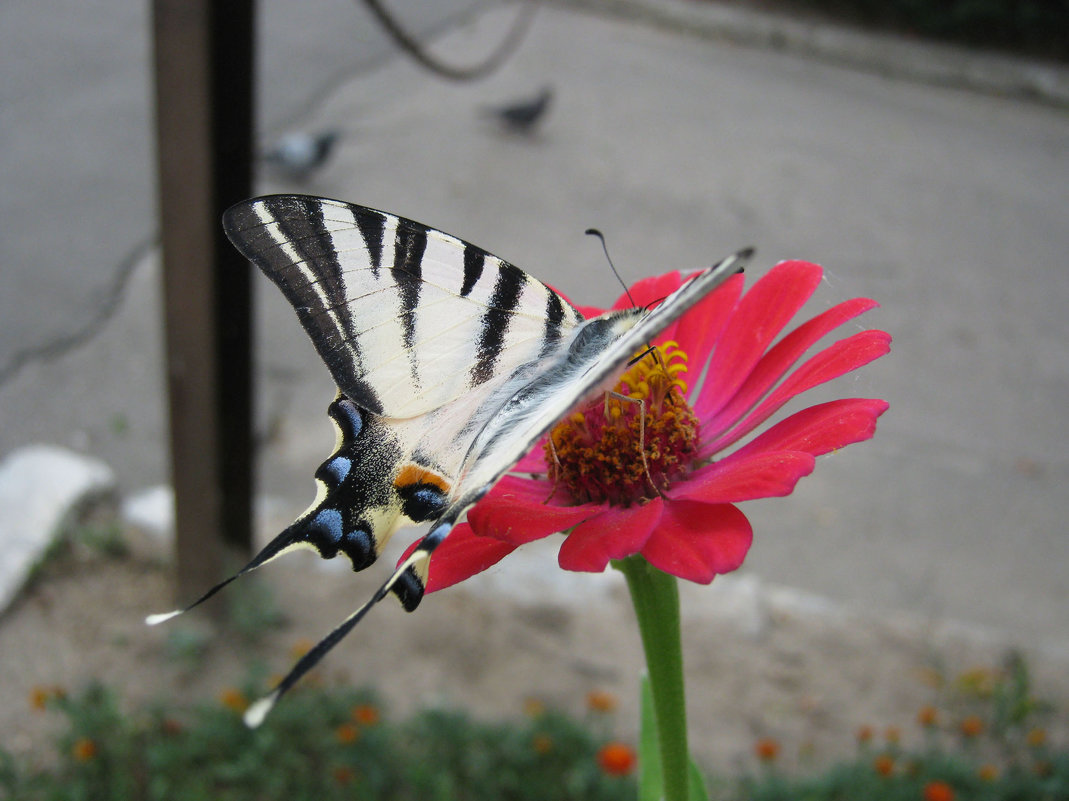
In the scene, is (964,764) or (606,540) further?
(964,764)

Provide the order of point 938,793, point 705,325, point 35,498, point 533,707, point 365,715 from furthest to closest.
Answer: point 35,498
point 533,707
point 365,715
point 938,793
point 705,325

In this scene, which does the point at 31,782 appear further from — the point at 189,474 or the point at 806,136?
the point at 806,136

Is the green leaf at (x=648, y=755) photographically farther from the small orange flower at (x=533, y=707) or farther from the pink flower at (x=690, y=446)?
the small orange flower at (x=533, y=707)

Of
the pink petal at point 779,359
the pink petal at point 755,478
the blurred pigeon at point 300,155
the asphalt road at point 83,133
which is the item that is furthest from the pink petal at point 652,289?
the blurred pigeon at point 300,155

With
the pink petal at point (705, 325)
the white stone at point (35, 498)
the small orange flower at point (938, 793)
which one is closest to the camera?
the pink petal at point (705, 325)

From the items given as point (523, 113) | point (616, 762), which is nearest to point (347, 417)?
point (616, 762)

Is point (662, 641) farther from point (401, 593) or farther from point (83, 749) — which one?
point (83, 749)
